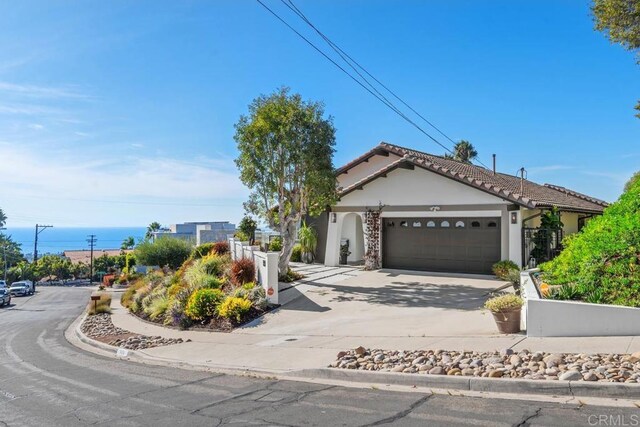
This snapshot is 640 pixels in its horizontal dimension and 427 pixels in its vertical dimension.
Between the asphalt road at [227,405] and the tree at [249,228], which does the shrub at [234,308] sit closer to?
the asphalt road at [227,405]

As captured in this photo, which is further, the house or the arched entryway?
the arched entryway

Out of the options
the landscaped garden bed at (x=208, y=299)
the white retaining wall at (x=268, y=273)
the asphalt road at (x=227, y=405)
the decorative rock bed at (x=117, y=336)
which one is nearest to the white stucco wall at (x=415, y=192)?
the landscaped garden bed at (x=208, y=299)

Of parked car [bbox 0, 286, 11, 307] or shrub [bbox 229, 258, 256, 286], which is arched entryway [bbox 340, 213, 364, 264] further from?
parked car [bbox 0, 286, 11, 307]

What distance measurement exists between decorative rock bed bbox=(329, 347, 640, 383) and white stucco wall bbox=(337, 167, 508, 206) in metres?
12.4

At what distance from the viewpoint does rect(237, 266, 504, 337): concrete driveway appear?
11219mm

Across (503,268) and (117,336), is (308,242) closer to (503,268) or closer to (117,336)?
(503,268)

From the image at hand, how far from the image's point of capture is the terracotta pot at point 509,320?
9.31 m

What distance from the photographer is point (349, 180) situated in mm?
27234

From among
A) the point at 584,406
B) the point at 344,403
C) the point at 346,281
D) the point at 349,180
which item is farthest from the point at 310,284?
the point at 584,406

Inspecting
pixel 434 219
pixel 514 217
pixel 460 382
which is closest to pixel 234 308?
pixel 460 382

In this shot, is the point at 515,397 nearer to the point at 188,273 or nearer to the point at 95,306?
the point at 188,273

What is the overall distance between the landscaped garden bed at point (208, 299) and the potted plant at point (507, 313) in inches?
288

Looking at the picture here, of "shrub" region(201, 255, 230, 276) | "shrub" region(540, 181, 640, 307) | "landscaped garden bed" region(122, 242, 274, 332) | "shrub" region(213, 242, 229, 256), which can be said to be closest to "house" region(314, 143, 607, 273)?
"shrub" region(213, 242, 229, 256)

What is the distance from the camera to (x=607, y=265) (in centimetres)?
938
